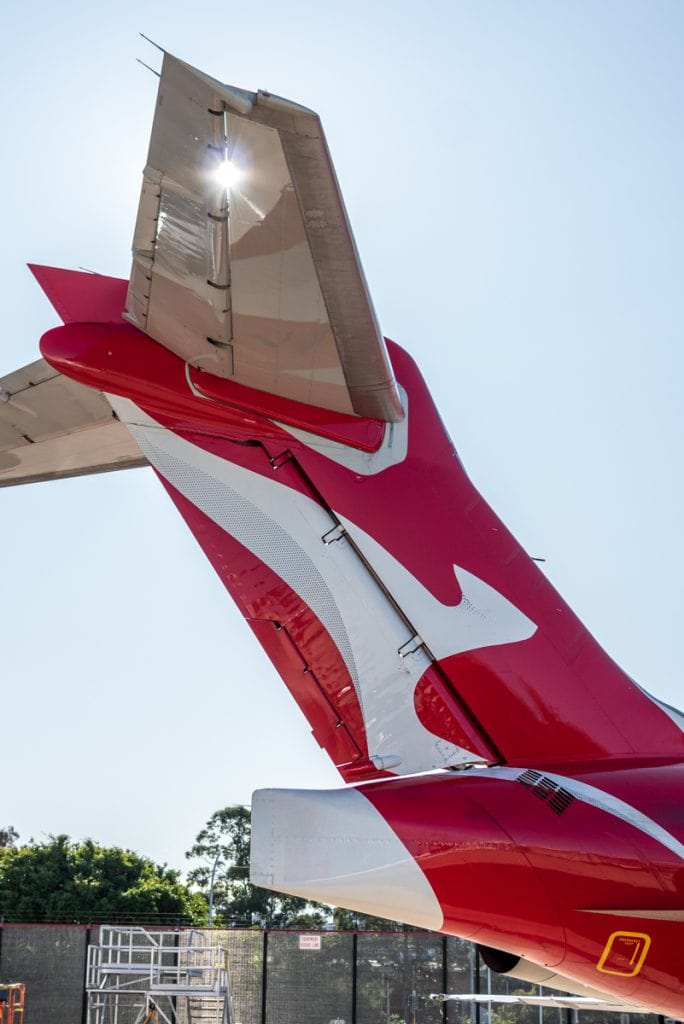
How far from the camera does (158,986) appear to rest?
14578mm

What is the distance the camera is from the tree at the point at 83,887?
40.4 m

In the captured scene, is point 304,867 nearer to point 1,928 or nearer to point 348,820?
point 348,820

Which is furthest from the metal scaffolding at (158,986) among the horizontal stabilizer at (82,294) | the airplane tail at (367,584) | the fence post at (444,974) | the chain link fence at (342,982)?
the horizontal stabilizer at (82,294)

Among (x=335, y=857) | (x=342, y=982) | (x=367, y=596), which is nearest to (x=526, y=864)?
(x=335, y=857)

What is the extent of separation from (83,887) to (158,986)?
28.3 metres

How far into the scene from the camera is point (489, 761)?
18.8 ft

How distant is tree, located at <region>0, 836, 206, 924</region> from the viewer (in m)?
40.4

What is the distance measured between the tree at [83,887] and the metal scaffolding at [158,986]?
2151cm

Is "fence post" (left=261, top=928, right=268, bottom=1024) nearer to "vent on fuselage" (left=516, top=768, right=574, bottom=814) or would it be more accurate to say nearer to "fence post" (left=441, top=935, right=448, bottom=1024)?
"fence post" (left=441, top=935, right=448, bottom=1024)

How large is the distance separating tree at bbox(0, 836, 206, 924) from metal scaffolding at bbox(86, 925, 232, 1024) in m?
21.5

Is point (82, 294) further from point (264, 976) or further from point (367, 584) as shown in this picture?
point (264, 976)

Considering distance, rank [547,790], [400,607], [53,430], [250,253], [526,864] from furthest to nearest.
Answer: [53,430]
[400,607]
[547,790]
[526,864]
[250,253]

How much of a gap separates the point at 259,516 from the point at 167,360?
97 cm

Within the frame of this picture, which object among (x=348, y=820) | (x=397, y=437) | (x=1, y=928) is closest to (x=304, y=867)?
(x=348, y=820)
